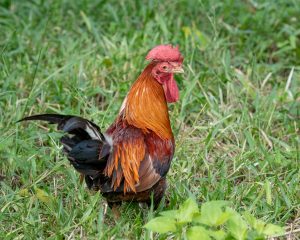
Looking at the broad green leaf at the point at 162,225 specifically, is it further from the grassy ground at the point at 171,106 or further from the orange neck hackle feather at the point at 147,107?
the orange neck hackle feather at the point at 147,107

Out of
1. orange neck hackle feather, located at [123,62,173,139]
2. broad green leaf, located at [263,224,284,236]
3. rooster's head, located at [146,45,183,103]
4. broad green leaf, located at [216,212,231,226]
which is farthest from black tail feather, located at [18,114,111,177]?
broad green leaf, located at [263,224,284,236]

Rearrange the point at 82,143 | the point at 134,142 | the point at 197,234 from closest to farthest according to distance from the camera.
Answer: the point at 197,234
the point at 82,143
the point at 134,142

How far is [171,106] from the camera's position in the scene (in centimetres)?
522

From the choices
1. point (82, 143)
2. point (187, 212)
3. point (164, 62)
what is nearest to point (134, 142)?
point (82, 143)

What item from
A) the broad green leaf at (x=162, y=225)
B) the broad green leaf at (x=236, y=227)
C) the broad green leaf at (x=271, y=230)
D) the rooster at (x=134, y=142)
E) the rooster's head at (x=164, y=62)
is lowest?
the broad green leaf at (x=271, y=230)

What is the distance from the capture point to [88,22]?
241 inches

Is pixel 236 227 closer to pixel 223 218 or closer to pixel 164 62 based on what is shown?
pixel 223 218

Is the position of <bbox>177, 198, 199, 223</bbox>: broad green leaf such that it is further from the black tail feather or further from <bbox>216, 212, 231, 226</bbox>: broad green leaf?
the black tail feather

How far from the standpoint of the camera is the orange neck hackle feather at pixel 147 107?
3.92 m

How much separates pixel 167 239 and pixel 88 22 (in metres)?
2.85

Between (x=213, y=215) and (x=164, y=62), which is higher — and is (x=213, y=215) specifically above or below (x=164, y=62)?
below

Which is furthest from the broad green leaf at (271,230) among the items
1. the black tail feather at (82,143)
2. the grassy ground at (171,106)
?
the black tail feather at (82,143)

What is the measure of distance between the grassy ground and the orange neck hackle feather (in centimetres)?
45

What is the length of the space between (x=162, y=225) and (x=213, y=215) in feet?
0.78
